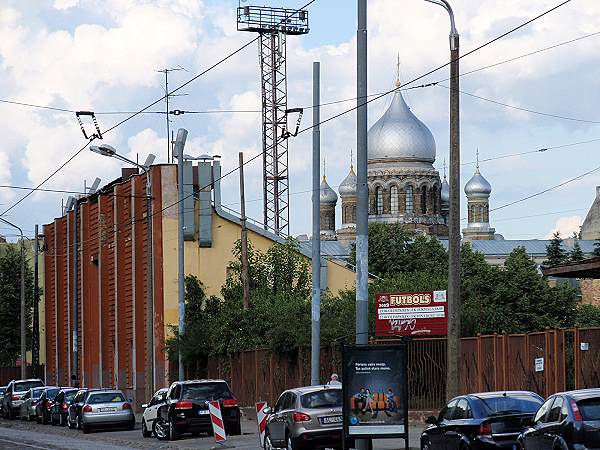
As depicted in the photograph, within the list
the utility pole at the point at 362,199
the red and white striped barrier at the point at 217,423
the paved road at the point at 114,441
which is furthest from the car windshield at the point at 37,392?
the utility pole at the point at 362,199

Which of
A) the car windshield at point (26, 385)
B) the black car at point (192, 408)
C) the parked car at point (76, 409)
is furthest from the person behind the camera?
the car windshield at point (26, 385)

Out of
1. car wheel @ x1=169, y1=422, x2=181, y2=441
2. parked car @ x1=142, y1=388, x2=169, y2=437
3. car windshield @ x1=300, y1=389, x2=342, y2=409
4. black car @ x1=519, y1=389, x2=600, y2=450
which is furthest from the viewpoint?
parked car @ x1=142, y1=388, x2=169, y2=437

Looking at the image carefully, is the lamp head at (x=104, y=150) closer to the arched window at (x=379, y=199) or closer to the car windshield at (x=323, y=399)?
the car windshield at (x=323, y=399)

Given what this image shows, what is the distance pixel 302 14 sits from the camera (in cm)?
8862

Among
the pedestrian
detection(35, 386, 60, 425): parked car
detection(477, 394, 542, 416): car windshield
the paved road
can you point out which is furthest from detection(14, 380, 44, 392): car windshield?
detection(477, 394, 542, 416): car windshield

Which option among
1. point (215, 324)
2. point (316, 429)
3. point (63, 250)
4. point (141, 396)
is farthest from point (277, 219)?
point (316, 429)

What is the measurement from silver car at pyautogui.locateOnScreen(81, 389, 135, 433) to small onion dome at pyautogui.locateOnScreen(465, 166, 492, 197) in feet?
379

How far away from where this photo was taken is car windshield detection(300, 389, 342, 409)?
1040 inches

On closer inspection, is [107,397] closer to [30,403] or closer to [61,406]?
[61,406]

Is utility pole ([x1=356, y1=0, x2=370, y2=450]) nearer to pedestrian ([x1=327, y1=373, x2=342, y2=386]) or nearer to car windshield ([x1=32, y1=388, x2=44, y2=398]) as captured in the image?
pedestrian ([x1=327, y1=373, x2=342, y2=386])

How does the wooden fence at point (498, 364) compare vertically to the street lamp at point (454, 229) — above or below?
below

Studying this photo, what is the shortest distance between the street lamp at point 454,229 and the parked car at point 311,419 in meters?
2.15

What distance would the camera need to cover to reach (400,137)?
137500 mm

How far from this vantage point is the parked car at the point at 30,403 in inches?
2106
